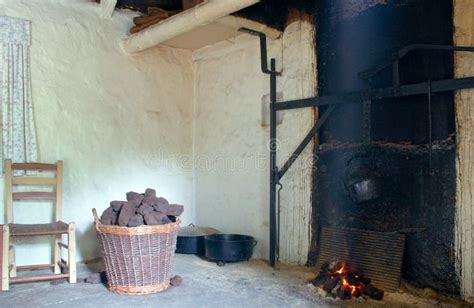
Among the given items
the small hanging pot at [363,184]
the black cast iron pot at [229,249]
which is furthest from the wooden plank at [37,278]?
the small hanging pot at [363,184]

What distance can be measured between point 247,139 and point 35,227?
2074 millimetres

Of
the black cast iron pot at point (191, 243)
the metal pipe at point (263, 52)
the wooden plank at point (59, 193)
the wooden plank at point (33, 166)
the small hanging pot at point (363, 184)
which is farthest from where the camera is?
the black cast iron pot at point (191, 243)

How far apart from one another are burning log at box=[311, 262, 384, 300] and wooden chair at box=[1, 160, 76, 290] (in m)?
1.88

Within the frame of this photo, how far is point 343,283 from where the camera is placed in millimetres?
3129

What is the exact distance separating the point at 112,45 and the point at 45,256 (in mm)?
2077

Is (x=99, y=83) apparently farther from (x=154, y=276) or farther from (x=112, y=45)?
(x=154, y=276)

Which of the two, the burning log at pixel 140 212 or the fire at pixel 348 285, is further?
the burning log at pixel 140 212

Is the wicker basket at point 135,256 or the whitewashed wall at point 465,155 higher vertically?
the whitewashed wall at point 465,155

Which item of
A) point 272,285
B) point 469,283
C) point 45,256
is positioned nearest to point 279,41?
point 272,285

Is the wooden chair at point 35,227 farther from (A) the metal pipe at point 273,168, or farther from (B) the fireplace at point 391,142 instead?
(B) the fireplace at point 391,142

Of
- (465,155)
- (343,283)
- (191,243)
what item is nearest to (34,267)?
(191,243)

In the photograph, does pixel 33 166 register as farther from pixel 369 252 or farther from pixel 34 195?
pixel 369 252

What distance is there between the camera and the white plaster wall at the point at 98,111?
3.95 m

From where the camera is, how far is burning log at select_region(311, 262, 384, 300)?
3027 mm
